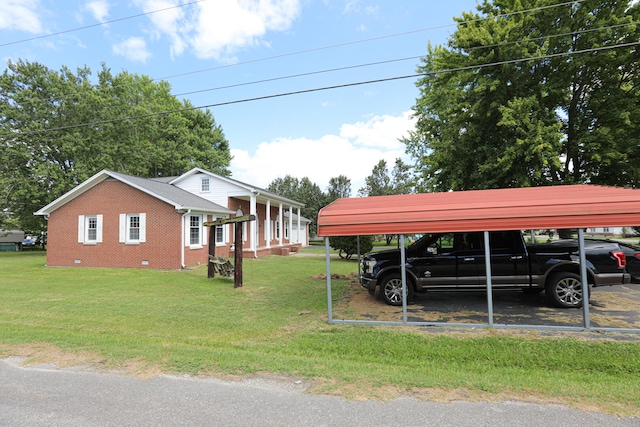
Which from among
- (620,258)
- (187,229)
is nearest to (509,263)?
(620,258)

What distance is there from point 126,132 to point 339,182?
32984mm

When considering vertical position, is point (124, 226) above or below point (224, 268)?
above

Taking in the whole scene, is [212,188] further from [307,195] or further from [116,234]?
[307,195]

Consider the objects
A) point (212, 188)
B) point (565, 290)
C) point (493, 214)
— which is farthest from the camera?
point (212, 188)

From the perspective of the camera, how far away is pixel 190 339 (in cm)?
597

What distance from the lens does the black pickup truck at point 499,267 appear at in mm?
7543

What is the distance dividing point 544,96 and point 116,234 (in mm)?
22298

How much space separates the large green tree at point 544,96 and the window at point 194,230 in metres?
13.3

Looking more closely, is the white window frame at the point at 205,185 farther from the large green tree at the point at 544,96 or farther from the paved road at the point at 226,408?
the paved road at the point at 226,408

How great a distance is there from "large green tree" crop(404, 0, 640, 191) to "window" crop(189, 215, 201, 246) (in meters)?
13.3

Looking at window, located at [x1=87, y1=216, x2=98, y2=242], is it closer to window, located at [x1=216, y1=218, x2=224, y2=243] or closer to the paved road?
window, located at [x1=216, y1=218, x2=224, y2=243]

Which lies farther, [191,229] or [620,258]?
[191,229]

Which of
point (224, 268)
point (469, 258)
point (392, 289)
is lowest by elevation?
point (392, 289)

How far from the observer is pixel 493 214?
612 centimetres
